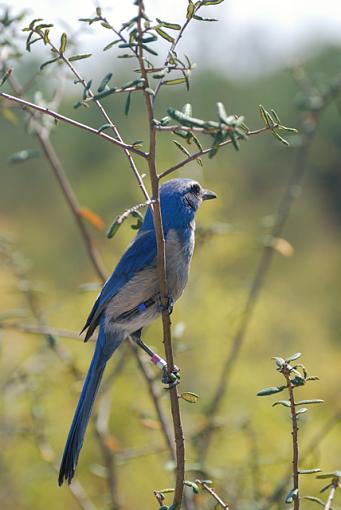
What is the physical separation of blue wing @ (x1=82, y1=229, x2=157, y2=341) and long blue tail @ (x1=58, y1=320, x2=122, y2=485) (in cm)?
7

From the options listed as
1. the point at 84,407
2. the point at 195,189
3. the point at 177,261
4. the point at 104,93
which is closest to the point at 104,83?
the point at 104,93

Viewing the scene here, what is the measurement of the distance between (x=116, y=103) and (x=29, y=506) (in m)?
9.85

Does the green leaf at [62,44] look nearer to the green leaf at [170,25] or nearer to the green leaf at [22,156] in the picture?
the green leaf at [170,25]

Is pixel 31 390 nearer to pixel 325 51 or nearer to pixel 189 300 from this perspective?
→ pixel 189 300

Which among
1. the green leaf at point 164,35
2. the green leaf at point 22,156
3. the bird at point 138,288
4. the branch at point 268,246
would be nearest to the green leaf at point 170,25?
the green leaf at point 164,35

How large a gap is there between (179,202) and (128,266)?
349mm

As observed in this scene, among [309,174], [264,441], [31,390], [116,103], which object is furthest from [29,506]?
[309,174]

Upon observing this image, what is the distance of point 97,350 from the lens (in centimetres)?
286

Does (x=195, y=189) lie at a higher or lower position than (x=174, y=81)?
higher

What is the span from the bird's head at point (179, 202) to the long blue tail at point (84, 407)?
457 millimetres

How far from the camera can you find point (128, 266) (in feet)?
9.38

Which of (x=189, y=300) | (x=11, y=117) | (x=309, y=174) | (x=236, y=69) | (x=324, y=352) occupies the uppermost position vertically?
(x=236, y=69)

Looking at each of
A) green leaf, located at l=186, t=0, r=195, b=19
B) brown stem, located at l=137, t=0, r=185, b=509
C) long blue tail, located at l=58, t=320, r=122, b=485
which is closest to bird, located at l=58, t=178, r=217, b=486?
long blue tail, located at l=58, t=320, r=122, b=485

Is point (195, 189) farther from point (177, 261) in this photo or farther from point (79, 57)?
point (79, 57)
